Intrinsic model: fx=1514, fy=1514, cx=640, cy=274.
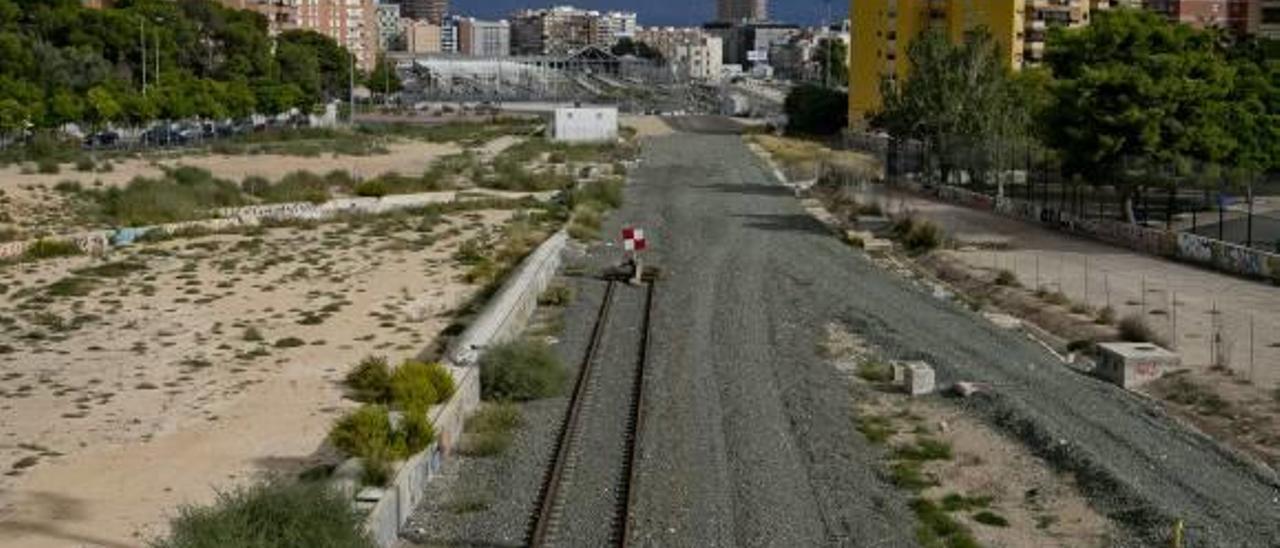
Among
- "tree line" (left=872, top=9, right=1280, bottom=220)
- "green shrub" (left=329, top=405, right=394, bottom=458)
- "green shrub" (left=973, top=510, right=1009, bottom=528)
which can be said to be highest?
"tree line" (left=872, top=9, right=1280, bottom=220)

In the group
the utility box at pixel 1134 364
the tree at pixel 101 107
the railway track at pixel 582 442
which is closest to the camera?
the railway track at pixel 582 442

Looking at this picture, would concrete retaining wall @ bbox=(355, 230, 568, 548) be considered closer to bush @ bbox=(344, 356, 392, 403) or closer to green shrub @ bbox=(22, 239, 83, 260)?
bush @ bbox=(344, 356, 392, 403)

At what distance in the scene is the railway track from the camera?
54.1ft

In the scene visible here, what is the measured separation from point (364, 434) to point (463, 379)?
4519 mm

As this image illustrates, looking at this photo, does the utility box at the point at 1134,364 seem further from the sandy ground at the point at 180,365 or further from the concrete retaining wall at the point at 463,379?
→ the sandy ground at the point at 180,365

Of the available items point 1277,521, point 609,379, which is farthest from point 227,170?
point 1277,521

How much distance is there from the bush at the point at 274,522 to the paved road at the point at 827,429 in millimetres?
3586

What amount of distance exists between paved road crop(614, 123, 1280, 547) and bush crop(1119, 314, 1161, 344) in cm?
205

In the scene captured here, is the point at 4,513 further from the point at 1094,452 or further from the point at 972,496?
the point at 1094,452

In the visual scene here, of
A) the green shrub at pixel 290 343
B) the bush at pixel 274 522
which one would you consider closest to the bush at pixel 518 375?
the green shrub at pixel 290 343

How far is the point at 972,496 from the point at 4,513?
11239 millimetres

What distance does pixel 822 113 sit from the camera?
14262 cm

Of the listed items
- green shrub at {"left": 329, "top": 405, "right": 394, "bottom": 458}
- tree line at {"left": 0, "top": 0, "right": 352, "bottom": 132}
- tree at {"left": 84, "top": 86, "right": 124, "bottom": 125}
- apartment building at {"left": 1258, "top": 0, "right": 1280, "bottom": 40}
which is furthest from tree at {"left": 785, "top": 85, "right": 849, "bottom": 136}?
green shrub at {"left": 329, "top": 405, "right": 394, "bottom": 458}

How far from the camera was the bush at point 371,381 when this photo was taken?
Answer: 77.6 feet
